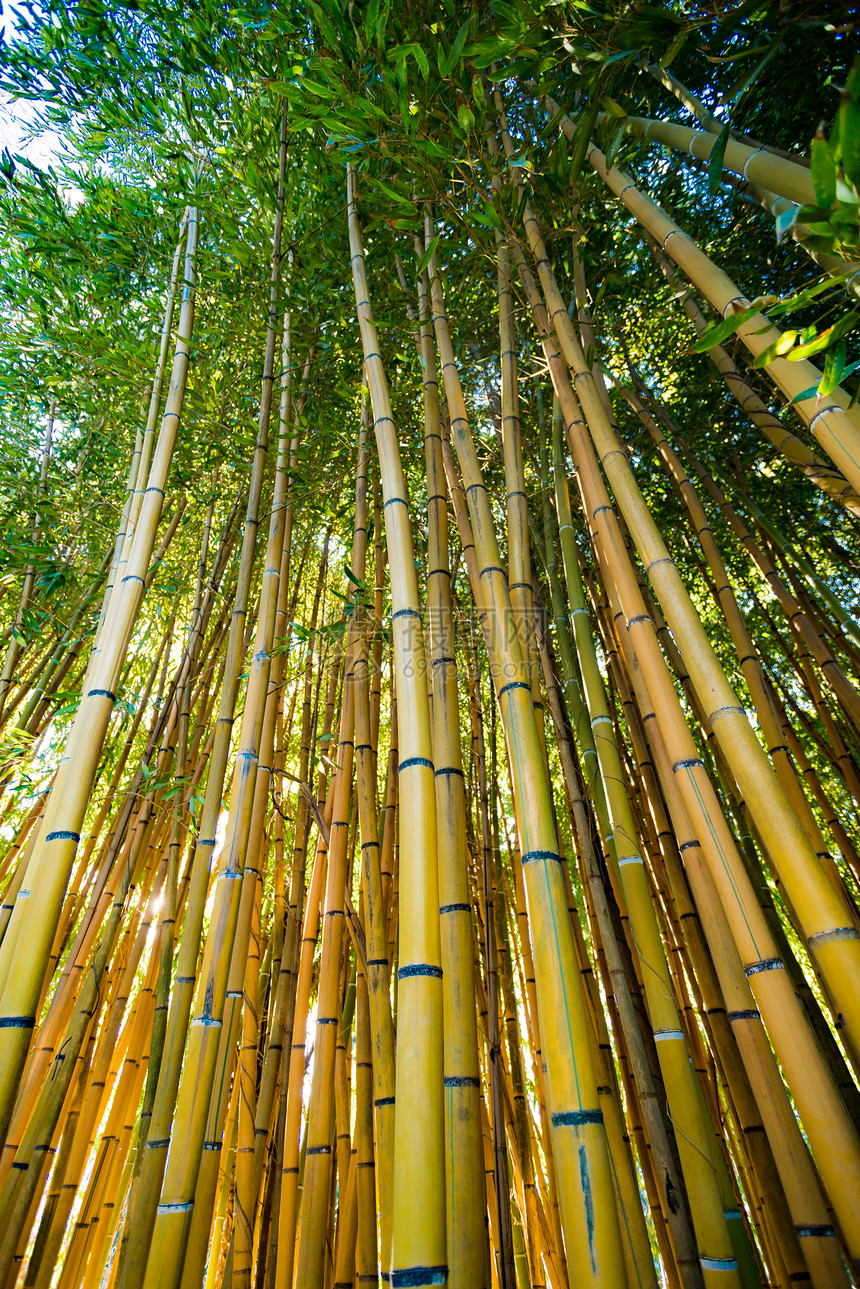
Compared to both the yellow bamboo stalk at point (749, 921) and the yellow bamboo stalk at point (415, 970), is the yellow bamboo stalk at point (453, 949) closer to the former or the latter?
the yellow bamboo stalk at point (415, 970)

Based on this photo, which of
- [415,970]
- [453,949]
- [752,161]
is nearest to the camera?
[415,970]

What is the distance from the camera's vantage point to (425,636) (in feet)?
4.27

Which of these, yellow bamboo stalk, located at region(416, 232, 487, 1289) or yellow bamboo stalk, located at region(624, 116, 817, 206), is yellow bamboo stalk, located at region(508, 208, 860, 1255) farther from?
yellow bamboo stalk, located at region(624, 116, 817, 206)

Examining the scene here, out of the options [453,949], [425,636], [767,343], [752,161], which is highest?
[752,161]

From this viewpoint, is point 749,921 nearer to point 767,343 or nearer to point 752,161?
point 767,343

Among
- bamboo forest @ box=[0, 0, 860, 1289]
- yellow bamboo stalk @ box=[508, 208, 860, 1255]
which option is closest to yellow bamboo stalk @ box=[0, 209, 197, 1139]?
bamboo forest @ box=[0, 0, 860, 1289]

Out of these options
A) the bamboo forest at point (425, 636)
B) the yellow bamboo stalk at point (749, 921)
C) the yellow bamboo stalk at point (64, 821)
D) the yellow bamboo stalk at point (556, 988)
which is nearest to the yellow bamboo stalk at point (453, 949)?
the bamboo forest at point (425, 636)

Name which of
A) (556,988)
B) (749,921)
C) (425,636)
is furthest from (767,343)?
(556,988)

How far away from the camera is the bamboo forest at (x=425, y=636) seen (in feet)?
3.18

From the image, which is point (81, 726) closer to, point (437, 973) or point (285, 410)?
point (437, 973)

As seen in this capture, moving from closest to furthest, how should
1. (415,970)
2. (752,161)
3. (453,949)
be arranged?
(415,970) → (453,949) → (752,161)

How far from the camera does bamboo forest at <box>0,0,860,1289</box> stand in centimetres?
97

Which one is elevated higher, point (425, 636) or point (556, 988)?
point (425, 636)

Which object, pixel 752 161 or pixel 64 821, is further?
pixel 752 161
